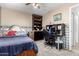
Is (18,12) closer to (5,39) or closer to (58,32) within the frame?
(5,39)

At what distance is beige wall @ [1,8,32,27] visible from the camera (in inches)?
56.3

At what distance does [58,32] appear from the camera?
1567mm

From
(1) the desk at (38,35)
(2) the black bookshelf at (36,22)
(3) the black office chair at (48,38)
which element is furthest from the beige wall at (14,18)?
(3) the black office chair at (48,38)

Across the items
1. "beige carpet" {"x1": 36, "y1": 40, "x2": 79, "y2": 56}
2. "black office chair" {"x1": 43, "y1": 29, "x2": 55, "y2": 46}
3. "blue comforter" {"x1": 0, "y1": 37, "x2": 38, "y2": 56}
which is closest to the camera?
"blue comforter" {"x1": 0, "y1": 37, "x2": 38, "y2": 56}

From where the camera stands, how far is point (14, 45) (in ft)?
4.52

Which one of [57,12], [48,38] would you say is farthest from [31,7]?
[48,38]

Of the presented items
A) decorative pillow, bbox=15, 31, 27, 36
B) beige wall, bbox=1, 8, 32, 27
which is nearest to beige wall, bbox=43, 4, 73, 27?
beige wall, bbox=1, 8, 32, 27

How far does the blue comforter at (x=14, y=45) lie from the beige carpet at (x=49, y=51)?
0.07 m

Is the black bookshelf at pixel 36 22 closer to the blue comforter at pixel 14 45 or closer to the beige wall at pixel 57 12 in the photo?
the beige wall at pixel 57 12

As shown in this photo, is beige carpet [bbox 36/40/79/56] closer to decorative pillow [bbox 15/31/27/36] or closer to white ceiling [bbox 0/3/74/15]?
decorative pillow [bbox 15/31/27/36]

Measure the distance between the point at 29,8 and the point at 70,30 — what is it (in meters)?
0.75

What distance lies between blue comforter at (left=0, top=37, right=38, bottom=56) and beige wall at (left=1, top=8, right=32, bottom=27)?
0.25 meters

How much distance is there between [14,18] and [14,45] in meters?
0.43

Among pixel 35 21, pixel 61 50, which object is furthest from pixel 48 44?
pixel 35 21
